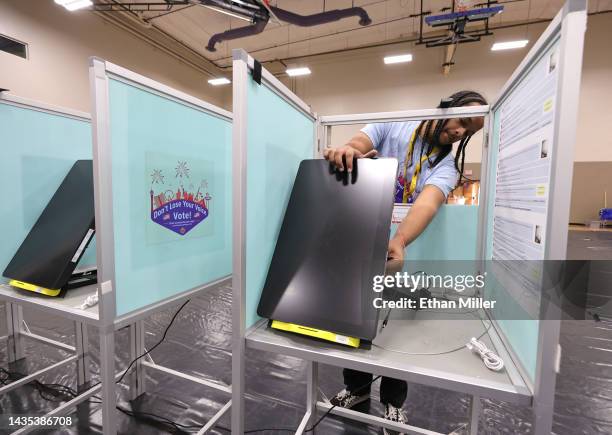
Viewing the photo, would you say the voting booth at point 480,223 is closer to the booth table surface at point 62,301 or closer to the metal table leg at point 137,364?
the booth table surface at point 62,301

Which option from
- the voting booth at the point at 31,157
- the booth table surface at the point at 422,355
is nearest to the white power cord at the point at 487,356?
the booth table surface at the point at 422,355

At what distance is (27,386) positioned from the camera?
1542mm

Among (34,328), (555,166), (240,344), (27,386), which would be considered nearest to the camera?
(555,166)

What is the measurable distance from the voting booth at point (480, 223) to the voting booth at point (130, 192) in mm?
387

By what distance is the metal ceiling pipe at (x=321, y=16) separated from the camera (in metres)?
4.09

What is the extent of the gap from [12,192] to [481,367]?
5.46 ft

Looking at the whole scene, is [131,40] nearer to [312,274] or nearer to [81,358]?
[81,358]

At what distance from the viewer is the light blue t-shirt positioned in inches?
39.6

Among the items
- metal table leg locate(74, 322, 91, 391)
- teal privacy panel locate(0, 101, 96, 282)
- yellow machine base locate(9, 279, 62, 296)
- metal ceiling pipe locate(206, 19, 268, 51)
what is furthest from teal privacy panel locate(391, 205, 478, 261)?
metal ceiling pipe locate(206, 19, 268, 51)

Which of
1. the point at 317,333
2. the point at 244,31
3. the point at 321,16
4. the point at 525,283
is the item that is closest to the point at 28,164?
the point at 317,333

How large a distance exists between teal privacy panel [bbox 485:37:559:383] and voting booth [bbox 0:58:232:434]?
97 centimetres

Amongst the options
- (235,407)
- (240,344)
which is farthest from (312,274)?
(235,407)

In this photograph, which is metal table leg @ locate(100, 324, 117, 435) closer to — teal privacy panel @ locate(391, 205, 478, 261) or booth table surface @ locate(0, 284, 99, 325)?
booth table surface @ locate(0, 284, 99, 325)

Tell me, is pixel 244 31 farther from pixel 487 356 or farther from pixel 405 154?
pixel 487 356
